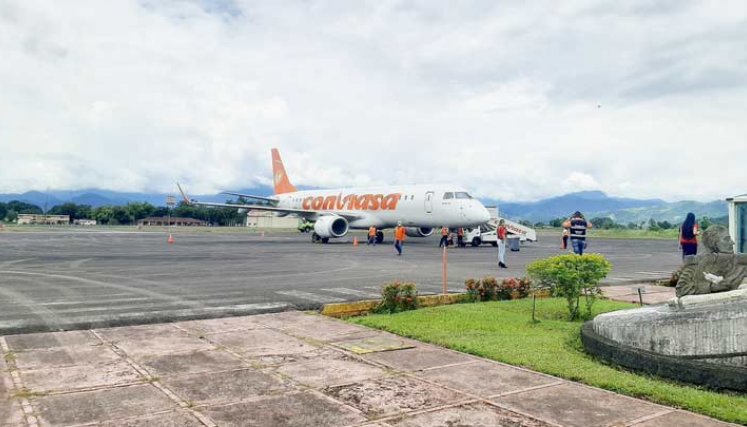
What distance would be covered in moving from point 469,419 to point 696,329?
256 cm

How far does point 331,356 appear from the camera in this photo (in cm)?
646

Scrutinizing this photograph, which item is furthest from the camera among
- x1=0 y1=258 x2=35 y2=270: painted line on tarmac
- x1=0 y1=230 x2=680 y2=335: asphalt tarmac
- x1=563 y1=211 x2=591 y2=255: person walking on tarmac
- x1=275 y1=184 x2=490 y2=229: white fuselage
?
x1=275 y1=184 x2=490 y2=229: white fuselage

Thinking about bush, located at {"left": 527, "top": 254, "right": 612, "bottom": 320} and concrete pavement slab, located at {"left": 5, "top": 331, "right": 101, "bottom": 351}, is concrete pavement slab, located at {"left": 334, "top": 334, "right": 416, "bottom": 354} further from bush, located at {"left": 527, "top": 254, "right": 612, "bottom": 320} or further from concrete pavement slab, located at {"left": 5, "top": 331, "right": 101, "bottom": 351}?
concrete pavement slab, located at {"left": 5, "top": 331, "right": 101, "bottom": 351}

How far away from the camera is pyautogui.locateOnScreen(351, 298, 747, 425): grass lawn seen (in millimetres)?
4922

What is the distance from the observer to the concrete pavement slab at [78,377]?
5.25 meters

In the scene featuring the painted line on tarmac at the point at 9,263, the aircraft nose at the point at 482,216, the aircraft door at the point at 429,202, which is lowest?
the painted line on tarmac at the point at 9,263

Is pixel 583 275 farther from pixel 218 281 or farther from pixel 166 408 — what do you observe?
pixel 218 281

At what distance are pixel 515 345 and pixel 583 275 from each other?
2461 mm

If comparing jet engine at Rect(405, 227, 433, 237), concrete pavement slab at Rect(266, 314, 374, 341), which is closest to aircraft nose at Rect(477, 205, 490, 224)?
jet engine at Rect(405, 227, 433, 237)

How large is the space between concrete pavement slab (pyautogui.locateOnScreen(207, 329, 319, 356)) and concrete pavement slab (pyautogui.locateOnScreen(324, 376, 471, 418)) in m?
1.62

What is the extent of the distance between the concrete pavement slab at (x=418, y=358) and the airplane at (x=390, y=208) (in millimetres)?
23037

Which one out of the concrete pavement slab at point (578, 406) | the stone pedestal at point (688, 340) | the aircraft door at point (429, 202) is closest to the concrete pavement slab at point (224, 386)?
the concrete pavement slab at point (578, 406)

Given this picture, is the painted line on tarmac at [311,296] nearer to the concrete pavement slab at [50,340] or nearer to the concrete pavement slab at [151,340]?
the concrete pavement slab at [151,340]

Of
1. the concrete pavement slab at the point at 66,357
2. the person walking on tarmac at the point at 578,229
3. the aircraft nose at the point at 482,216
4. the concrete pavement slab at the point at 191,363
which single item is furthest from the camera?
the aircraft nose at the point at 482,216
